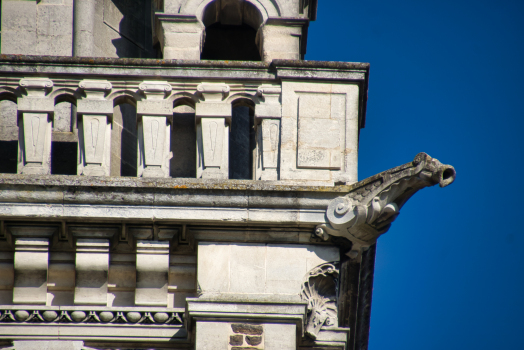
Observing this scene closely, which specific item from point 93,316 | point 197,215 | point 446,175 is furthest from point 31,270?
point 446,175

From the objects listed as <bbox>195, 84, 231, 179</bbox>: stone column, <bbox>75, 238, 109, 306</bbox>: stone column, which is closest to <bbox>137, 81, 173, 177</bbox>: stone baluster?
<bbox>195, 84, 231, 179</bbox>: stone column

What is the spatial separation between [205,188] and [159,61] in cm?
173

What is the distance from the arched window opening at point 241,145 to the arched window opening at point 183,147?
1.33 meters

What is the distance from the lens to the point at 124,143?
14.5 metres

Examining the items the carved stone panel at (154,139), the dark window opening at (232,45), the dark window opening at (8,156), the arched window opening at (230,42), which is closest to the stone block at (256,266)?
the carved stone panel at (154,139)

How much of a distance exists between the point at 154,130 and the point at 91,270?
1.62 metres

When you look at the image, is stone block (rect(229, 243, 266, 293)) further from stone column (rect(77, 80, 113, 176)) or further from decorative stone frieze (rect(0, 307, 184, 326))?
stone column (rect(77, 80, 113, 176))

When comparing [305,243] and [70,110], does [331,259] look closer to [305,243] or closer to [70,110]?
[305,243]

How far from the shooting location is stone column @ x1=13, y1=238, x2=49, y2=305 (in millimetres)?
11547

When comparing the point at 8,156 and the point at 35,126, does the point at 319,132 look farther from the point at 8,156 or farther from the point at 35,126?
the point at 8,156

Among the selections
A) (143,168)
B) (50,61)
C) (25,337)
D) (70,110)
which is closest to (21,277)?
(25,337)

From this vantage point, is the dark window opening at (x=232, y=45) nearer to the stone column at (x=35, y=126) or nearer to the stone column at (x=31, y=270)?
the stone column at (x=35, y=126)

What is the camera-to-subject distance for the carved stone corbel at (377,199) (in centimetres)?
1157

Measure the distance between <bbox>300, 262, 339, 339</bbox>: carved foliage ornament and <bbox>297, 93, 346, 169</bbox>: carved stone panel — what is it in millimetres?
1106
